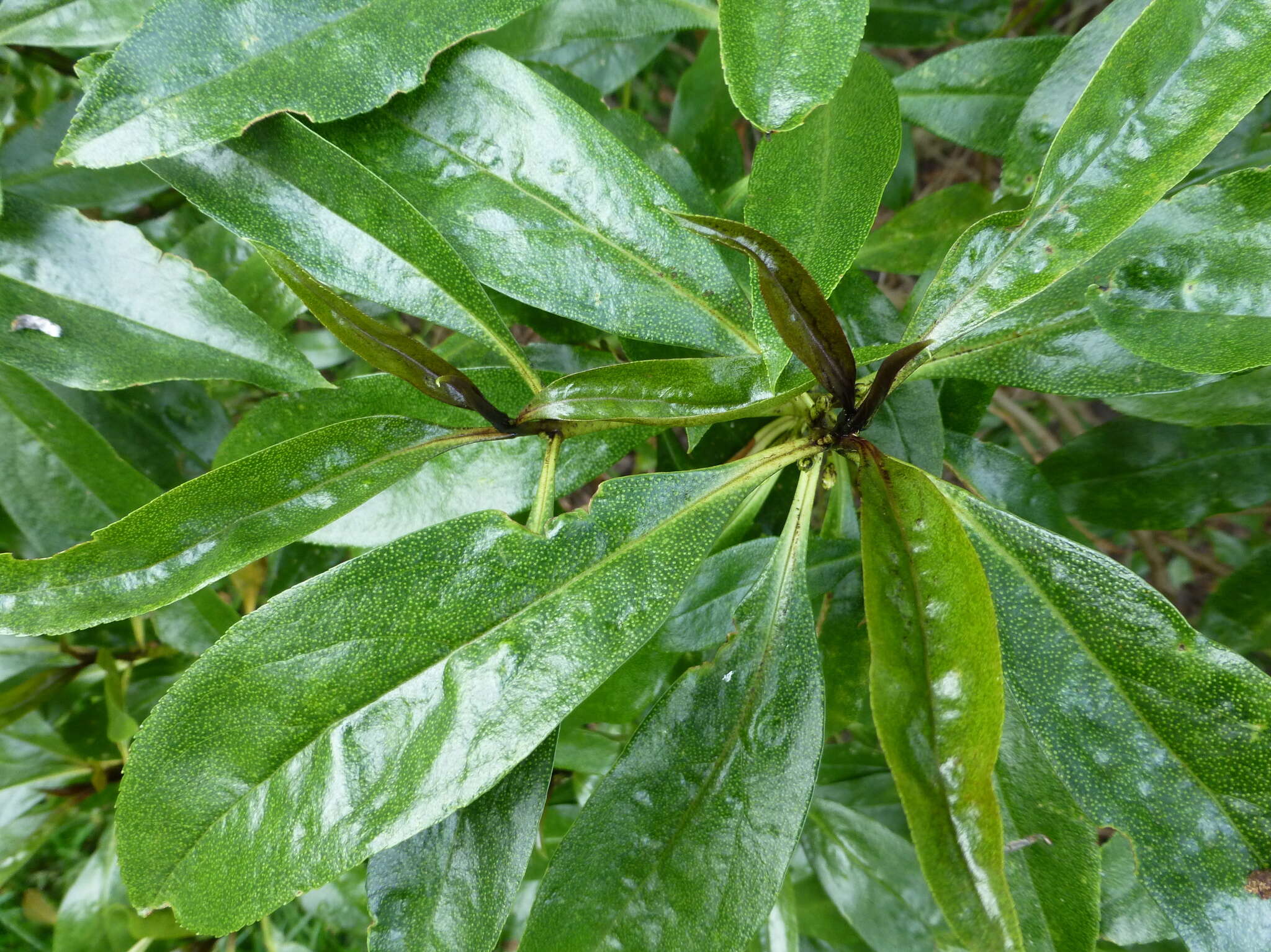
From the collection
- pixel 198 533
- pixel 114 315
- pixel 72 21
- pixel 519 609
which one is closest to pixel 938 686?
pixel 519 609

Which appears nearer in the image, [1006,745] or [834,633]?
[1006,745]

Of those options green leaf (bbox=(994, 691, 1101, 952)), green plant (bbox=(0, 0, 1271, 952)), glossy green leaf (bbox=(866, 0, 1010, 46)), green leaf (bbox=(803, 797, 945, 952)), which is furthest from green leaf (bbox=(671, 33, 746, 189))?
green leaf (bbox=(803, 797, 945, 952))

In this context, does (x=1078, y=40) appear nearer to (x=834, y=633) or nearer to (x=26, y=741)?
(x=834, y=633)

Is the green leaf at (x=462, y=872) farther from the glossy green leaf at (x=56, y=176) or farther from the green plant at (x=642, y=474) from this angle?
the glossy green leaf at (x=56, y=176)

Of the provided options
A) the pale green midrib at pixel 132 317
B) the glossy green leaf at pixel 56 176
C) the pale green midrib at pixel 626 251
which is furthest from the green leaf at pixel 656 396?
the glossy green leaf at pixel 56 176

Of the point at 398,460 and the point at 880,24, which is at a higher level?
the point at 880,24

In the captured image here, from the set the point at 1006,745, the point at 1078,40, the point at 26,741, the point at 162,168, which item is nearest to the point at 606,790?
the point at 1006,745

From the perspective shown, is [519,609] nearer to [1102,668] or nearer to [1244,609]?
[1102,668]
